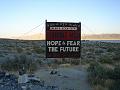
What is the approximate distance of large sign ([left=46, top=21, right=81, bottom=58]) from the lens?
16625 millimetres

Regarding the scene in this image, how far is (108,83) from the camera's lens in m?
14.0

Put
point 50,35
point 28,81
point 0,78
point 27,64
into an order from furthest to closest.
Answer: point 27,64 → point 50,35 → point 0,78 → point 28,81

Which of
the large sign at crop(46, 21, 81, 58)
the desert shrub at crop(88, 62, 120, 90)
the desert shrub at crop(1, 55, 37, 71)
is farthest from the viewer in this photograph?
the desert shrub at crop(1, 55, 37, 71)


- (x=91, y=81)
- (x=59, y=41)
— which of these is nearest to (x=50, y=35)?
(x=59, y=41)

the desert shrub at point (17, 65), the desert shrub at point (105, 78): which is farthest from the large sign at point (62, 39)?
the desert shrub at point (17, 65)

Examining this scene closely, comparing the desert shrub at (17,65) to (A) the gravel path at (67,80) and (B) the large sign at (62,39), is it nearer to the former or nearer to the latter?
(A) the gravel path at (67,80)

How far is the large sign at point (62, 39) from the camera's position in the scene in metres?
16.6

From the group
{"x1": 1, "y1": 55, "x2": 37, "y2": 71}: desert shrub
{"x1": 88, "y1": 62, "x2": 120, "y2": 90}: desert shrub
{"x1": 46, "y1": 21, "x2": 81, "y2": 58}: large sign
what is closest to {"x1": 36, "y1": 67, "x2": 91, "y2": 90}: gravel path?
{"x1": 88, "y1": 62, "x2": 120, "y2": 90}: desert shrub

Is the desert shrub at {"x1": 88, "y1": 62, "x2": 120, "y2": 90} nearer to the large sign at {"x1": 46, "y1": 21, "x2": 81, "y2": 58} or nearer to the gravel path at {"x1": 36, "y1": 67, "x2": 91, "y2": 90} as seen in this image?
the gravel path at {"x1": 36, "y1": 67, "x2": 91, "y2": 90}

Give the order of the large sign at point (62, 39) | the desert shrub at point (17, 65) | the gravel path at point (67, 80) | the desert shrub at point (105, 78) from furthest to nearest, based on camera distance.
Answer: the desert shrub at point (17, 65) < the large sign at point (62, 39) < the gravel path at point (67, 80) < the desert shrub at point (105, 78)

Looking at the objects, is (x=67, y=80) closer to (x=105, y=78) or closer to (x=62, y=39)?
(x=105, y=78)

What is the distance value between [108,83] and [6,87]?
4.78 m

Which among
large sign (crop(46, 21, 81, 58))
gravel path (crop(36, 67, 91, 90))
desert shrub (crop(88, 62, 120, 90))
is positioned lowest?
gravel path (crop(36, 67, 91, 90))

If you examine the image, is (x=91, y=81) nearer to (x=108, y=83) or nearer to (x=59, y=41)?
(x=108, y=83)
